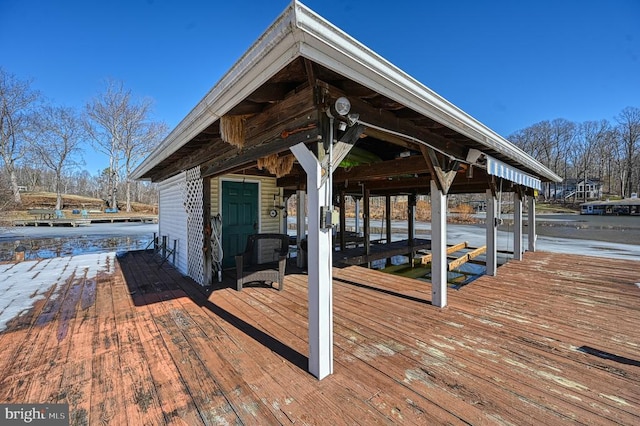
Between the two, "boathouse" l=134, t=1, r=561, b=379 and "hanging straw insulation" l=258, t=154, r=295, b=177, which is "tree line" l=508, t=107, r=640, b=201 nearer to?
"boathouse" l=134, t=1, r=561, b=379

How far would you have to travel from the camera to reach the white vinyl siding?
540cm

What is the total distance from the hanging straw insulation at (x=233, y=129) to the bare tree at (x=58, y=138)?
28.9m

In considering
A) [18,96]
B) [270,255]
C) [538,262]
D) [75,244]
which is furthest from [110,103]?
[538,262]

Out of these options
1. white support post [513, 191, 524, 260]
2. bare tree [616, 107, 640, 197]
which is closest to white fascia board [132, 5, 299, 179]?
white support post [513, 191, 524, 260]

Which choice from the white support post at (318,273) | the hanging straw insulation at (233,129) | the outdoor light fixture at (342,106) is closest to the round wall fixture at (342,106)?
the outdoor light fixture at (342,106)

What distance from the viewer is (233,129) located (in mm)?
2871

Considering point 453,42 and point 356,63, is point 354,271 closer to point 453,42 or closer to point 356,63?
point 356,63

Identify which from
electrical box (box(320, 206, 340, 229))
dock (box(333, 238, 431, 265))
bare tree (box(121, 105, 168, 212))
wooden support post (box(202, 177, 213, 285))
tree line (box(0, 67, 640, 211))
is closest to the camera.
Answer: electrical box (box(320, 206, 340, 229))

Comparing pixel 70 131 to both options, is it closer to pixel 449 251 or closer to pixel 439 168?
pixel 449 251

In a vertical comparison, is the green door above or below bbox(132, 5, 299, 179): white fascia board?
below

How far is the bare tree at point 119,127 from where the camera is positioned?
22906mm

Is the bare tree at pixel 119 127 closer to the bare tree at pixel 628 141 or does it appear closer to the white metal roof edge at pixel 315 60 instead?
the white metal roof edge at pixel 315 60

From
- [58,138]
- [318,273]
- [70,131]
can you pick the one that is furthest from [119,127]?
[318,273]

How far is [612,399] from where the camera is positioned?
5.81ft
